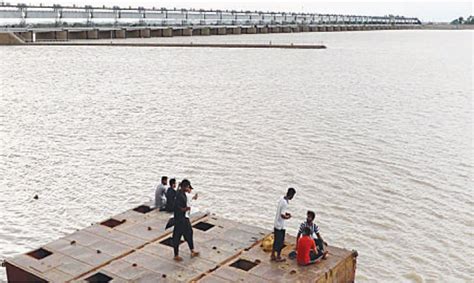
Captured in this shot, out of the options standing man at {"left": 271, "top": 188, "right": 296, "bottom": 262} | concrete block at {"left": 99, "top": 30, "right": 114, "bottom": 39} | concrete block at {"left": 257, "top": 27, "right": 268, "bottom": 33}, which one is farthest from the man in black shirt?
concrete block at {"left": 257, "top": 27, "right": 268, "bottom": 33}

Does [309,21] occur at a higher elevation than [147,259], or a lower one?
higher

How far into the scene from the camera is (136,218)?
41.7 feet

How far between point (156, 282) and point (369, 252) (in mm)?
6659

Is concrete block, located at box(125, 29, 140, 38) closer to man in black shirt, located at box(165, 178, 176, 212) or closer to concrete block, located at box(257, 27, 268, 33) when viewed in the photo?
concrete block, located at box(257, 27, 268, 33)

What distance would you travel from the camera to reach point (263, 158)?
72.3 feet

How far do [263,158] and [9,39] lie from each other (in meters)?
76.7

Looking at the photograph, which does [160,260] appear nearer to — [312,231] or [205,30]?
[312,231]

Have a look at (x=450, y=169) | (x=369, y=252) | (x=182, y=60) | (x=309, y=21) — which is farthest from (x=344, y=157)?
(x=309, y=21)

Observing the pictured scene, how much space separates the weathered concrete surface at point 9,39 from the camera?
84.2 metres

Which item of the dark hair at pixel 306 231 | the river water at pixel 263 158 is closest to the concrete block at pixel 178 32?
the river water at pixel 263 158

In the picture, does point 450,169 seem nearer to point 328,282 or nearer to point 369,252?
point 369,252

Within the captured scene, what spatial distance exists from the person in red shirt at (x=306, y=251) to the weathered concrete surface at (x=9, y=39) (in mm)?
86384

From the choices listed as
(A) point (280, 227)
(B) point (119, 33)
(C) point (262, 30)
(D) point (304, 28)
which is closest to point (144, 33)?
(B) point (119, 33)

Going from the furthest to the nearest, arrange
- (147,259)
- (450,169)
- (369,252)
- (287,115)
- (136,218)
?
(287,115), (450,169), (369,252), (136,218), (147,259)
